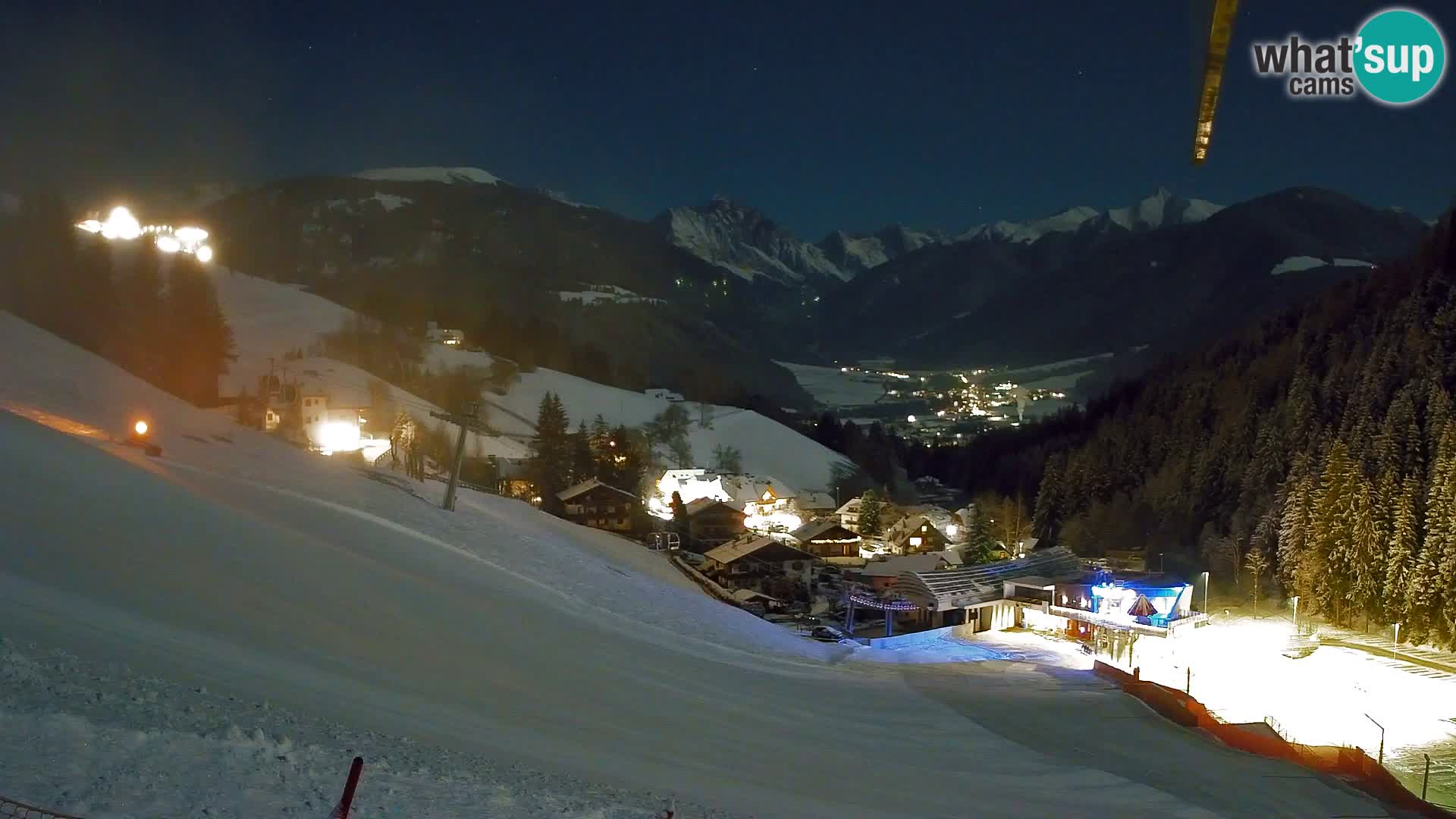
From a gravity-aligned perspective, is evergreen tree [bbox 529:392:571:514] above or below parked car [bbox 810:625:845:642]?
above

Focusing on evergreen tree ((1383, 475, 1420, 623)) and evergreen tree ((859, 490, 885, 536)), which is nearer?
evergreen tree ((1383, 475, 1420, 623))

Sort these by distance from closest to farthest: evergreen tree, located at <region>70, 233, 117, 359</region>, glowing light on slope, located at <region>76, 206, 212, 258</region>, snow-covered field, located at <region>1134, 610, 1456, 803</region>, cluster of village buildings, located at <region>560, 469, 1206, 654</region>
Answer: snow-covered field, located at <region>1134, 610, 1456, 803</region>
cluster of village buildings, located at <region>560, 469, 1206, 654</region>
evergreen tree, located at <region>70, 233, 117, 359</region>
glowing light on slope, located at <region>76, 206, 212, 258</region>

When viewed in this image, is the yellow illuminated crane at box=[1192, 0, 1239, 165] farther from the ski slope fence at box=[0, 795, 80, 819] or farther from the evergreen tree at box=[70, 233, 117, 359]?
the evergreen tree at box=[70, 233, 117, 359]

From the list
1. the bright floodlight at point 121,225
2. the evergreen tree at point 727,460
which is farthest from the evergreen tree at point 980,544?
the bright floodlight at point 121,225

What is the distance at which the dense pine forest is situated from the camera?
4856 cm

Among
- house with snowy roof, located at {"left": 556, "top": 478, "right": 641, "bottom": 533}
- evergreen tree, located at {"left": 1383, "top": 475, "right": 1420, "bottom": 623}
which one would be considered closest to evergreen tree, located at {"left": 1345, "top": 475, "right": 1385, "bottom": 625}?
→ evergreen tree, located at {"left": 1383, "top": 475, "right": 1420, "bottom": 623}

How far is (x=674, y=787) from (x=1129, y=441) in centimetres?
6441

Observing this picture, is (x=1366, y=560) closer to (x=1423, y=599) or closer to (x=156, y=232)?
(x=1423, y=599)

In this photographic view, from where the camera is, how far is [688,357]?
16675cm

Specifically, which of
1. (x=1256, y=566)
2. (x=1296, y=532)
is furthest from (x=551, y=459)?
(x=1296, y=532)

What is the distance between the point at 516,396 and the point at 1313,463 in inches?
2867

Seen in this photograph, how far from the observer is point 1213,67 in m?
24.8

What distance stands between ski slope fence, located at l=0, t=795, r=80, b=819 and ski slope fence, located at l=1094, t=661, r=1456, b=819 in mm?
17965

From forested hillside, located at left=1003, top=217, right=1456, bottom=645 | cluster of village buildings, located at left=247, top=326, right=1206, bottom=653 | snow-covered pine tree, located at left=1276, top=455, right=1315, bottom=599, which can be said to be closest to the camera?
forested hillside, located at left=1003, top=217, right=1456, bottom=645
